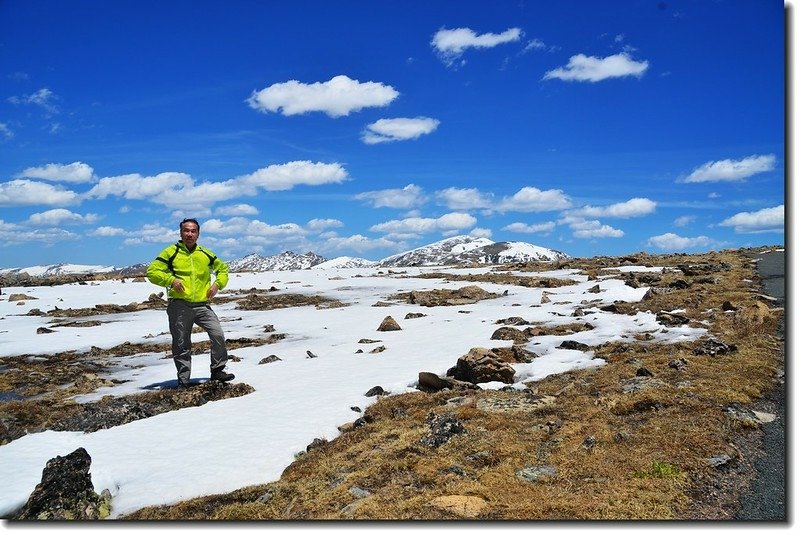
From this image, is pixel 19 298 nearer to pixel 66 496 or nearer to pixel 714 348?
pixel 66 496

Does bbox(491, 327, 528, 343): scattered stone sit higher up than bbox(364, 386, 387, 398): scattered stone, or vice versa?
bbox(491, 327, 528, 343): scattered stone

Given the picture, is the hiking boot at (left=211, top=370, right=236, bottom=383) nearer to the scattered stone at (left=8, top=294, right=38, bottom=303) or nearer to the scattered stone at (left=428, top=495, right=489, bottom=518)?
the scattered stone at (left=428, top=495, right=489, bottom=518)

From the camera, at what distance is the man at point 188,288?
42.4ft

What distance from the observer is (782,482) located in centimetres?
667

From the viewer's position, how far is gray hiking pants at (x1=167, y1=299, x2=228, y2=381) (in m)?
13.4

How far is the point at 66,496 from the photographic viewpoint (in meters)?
7.20

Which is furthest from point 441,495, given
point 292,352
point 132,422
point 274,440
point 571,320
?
point 571,320

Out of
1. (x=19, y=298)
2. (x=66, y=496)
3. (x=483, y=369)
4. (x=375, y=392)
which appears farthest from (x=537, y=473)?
(x=19, y=298)

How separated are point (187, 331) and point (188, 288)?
119cm

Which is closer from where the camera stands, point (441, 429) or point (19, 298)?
point (441, 429)

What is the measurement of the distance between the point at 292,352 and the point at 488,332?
25.8 feet

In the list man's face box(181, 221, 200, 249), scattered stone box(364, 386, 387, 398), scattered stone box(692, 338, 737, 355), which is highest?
man's face box(181, 221, 200, 249)

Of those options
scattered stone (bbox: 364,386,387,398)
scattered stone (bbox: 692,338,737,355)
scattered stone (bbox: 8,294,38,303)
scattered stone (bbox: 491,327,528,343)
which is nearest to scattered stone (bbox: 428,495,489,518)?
scattered stone (bbox: 364,386,387,398)

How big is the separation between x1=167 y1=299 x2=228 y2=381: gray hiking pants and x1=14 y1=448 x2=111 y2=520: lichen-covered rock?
595 centimetres
